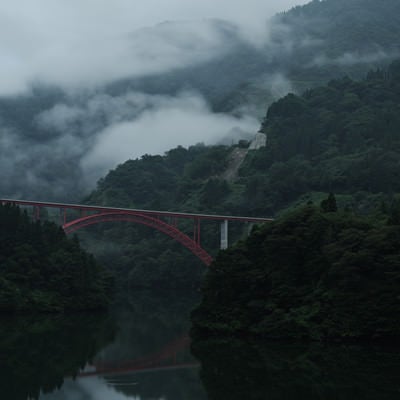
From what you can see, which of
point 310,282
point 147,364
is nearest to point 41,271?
point 310,282

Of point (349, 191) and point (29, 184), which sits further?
point (29, 184)

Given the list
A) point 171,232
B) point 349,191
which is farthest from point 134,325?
point 349,191

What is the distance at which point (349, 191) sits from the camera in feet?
229

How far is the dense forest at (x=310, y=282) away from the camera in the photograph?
2658cm

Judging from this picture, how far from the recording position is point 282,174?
7594 cm

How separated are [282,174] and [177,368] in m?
54.5

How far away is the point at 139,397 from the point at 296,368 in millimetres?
5540

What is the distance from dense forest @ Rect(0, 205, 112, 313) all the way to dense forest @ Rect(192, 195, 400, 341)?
47.5 feet

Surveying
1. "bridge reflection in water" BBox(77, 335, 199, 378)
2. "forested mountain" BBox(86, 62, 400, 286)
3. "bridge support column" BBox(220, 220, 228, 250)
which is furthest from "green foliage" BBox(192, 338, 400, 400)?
"forested mountain" BBox(86, 62, 400, 286)

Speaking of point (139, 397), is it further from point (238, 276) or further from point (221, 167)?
point (221, 167)

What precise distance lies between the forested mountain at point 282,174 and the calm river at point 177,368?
1405 inches

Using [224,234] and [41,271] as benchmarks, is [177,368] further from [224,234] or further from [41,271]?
[224,234]

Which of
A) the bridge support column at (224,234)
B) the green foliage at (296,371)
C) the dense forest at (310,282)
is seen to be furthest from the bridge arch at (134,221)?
the green foliage at (296,371)

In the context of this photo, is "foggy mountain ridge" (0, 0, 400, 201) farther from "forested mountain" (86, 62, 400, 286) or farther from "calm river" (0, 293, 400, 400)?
"calm river" (0, 293, 400, 400)
